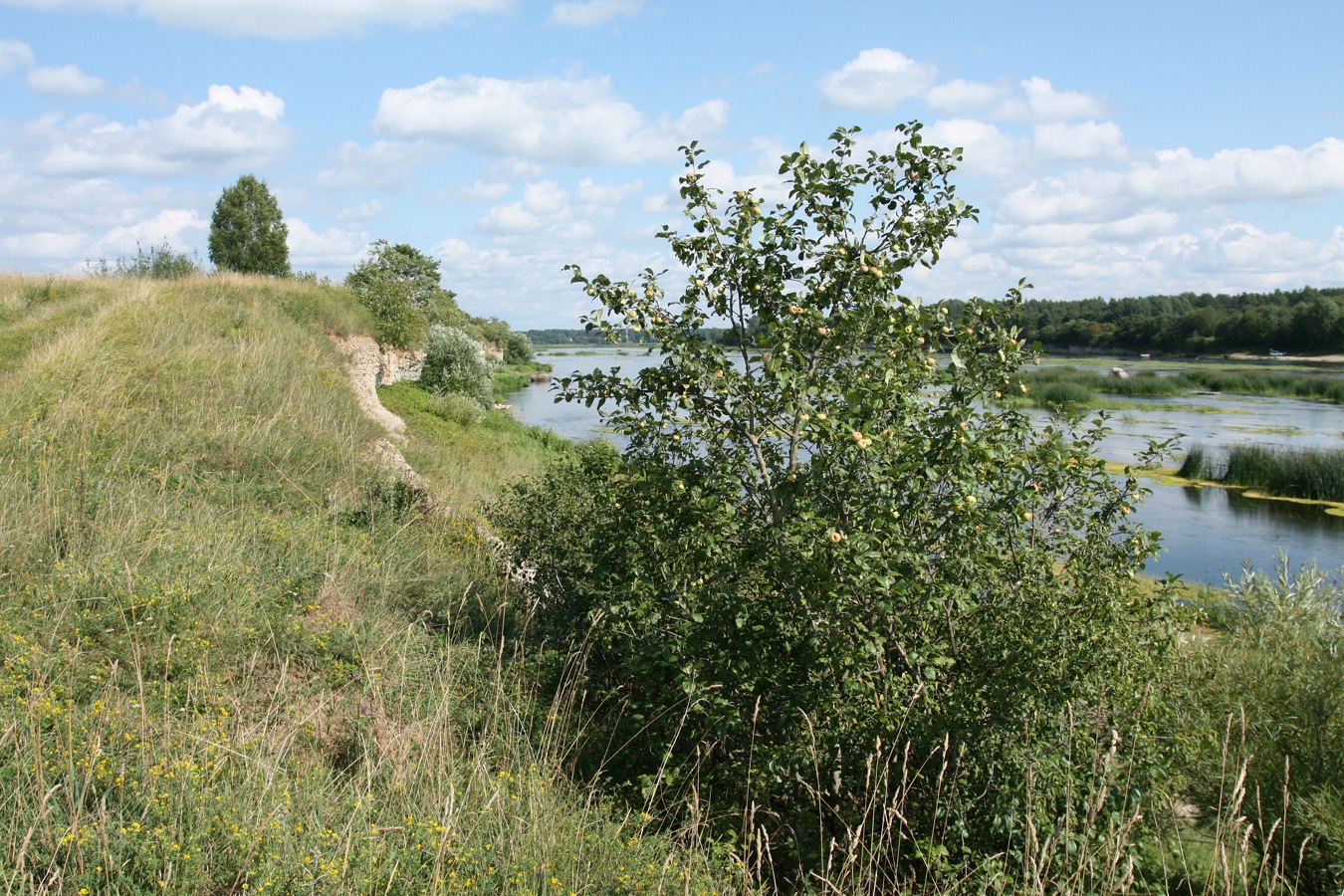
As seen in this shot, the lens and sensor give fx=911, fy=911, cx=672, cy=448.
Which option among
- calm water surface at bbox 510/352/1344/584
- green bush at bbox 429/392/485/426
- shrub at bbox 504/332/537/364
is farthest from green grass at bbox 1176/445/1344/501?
shrub at bbox 504/332/537/364

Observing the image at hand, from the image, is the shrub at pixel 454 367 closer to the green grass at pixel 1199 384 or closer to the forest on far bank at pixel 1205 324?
the green grass at pixel 1199 384

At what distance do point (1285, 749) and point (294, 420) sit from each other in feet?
32.3

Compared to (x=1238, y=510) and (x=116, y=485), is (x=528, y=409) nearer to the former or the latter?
(x=1238, y=510)

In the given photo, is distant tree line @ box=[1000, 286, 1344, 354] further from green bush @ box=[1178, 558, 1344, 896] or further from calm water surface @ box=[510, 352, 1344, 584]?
green bush @ box=[1178, 558, 1344, 896]

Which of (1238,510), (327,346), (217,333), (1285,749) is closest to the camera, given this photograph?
(1285,749)

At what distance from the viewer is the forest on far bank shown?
6944cm

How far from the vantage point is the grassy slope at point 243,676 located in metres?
3.11

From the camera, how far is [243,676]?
4.90m

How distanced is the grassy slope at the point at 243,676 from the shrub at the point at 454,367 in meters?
16.4

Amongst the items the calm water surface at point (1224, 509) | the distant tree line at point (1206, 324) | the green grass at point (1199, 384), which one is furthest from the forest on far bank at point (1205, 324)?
the calm water surface at point (1224, 509)

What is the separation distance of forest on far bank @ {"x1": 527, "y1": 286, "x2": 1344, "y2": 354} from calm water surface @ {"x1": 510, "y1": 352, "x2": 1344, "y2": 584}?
23573mm

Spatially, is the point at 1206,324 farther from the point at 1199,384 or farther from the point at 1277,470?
the point at 1277,470

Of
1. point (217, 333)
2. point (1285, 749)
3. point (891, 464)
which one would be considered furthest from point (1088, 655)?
point (217, 333)

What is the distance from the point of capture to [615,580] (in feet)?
18.0
